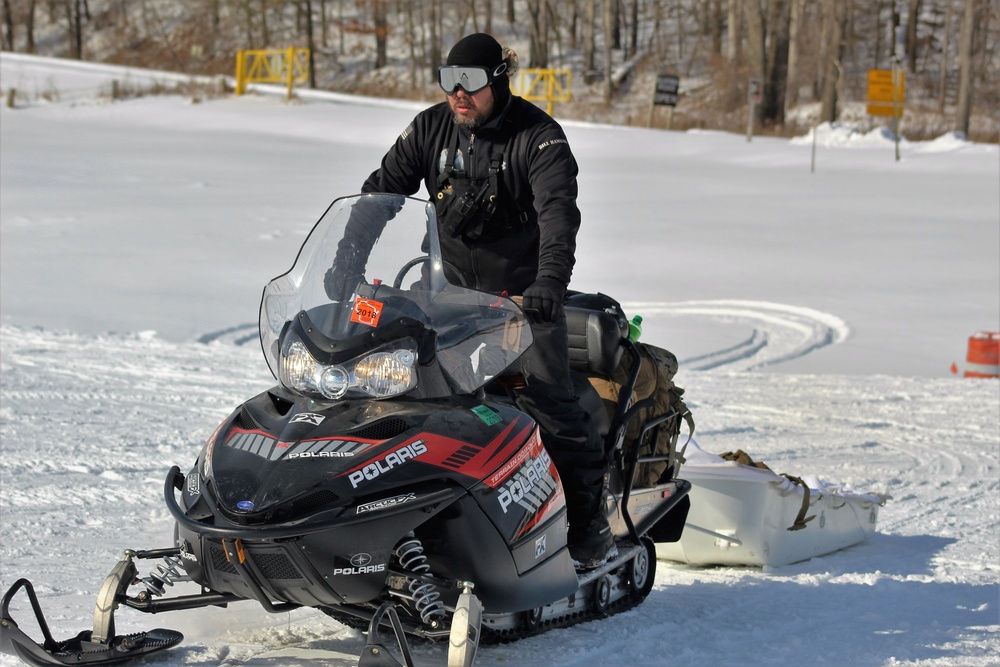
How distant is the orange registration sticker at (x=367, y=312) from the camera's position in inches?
124

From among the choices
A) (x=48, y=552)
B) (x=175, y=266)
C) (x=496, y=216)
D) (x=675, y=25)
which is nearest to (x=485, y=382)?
(x=496, y=216)

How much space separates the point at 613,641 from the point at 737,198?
49.6ft

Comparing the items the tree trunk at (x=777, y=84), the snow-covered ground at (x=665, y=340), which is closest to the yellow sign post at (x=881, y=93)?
the snow-covered ground at (x=665, y=340)

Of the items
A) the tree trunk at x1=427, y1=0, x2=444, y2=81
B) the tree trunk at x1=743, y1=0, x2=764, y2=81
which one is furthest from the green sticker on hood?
the tree trunk at x1=427, y1=0, x2=444, y2=81

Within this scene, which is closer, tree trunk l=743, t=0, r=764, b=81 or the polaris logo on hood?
the polaris logo on hood

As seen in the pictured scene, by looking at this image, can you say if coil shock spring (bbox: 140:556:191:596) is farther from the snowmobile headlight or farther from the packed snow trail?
the packed snow trail

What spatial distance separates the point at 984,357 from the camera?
9195mm

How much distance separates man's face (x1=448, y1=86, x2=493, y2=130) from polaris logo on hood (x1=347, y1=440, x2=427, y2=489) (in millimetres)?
1185

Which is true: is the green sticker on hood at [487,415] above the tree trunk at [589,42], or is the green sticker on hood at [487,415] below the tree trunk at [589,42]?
below

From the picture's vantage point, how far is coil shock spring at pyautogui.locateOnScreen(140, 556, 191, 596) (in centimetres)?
320

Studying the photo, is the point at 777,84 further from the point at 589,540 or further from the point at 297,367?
the point at 297,367

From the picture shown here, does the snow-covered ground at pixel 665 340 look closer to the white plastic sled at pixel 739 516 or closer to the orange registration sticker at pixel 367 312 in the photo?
the white plastic sled at pixel 739 516

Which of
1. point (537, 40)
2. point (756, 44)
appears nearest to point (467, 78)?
point (756, 44)

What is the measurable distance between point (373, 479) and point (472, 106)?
1.33m
